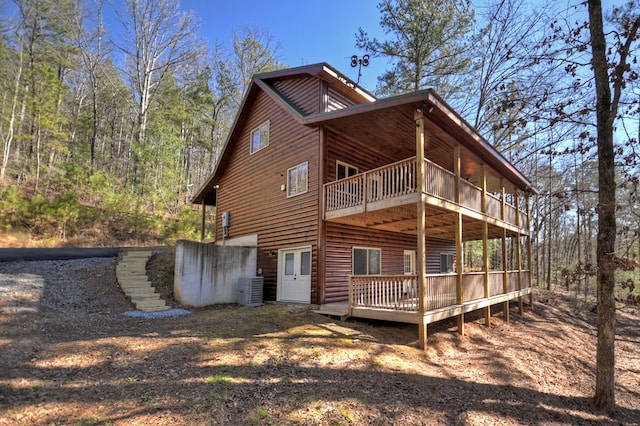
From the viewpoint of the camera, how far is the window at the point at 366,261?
12.1m

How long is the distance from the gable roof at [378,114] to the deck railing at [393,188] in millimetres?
1323

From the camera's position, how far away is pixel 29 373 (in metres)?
5.11

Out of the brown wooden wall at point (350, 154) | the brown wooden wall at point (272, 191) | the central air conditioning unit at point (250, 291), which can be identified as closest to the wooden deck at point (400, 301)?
the brown wooden wall at point (272, 191)

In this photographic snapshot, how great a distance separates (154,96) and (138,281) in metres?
22.0

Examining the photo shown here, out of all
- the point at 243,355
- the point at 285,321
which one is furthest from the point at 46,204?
the point at 243,355

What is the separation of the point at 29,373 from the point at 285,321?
17.0ft

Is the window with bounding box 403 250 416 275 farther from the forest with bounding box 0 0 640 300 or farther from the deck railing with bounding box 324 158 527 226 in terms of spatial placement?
the forest with bounding box 0 0 640 300

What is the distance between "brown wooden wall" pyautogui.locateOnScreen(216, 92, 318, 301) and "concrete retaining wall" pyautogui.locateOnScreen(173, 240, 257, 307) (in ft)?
3.73

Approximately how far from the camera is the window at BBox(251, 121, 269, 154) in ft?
46.8

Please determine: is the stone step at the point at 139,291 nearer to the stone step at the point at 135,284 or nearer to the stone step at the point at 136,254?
the stone step at the point at 135,284

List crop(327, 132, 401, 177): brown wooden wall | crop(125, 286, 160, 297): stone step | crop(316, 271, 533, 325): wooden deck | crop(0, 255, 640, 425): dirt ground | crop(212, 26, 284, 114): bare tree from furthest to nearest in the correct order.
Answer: crop(212, 26, 284, 114): bare tree < crop(327, 132, 401, 177): brown wooden wall < crop(125, 286, 160, 297): stone step < crop(316, 271, 533, 325): wooden deck < crop(0, 255, 640, 425): dirt ground

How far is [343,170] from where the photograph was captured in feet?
39.6

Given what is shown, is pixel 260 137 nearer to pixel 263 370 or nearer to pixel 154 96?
pixel 263 370

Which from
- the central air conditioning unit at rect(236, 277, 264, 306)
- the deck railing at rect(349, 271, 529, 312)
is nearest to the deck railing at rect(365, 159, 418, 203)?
the deck railing at rect(349, 271, 529, 312)
